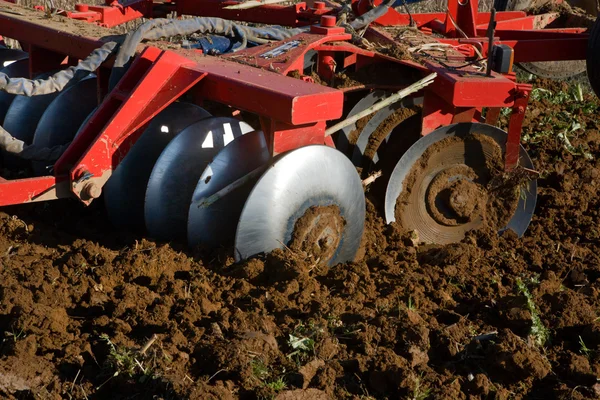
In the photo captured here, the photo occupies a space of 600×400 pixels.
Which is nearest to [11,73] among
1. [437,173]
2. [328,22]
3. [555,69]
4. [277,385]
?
[328,22]

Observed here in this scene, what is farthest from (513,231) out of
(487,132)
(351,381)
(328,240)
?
(351,381)

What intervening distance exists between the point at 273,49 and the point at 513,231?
1.76 m

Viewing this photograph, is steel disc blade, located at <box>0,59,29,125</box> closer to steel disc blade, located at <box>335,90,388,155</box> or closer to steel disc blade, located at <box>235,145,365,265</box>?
steel disc blade, located at <box>335,90,388,155</box>

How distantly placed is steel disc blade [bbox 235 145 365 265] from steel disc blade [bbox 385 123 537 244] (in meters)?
0.61

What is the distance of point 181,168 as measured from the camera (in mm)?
4129

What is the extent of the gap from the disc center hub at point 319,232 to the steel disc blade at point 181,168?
589 mm

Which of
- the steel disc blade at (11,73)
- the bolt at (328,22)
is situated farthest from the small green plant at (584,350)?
the steel disc blade at (11,73)

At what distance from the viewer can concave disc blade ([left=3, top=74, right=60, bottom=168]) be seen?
5113 millimetres

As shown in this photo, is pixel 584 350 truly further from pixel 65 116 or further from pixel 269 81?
A: pixel 65 116

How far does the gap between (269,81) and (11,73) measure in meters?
2.46

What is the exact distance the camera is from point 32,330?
318 cm

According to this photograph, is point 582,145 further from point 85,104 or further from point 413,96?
point 85,104

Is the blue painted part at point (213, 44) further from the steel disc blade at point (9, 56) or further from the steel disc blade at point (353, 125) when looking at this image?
the steel disc blade at point (9, 56)

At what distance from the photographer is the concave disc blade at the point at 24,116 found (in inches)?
201
